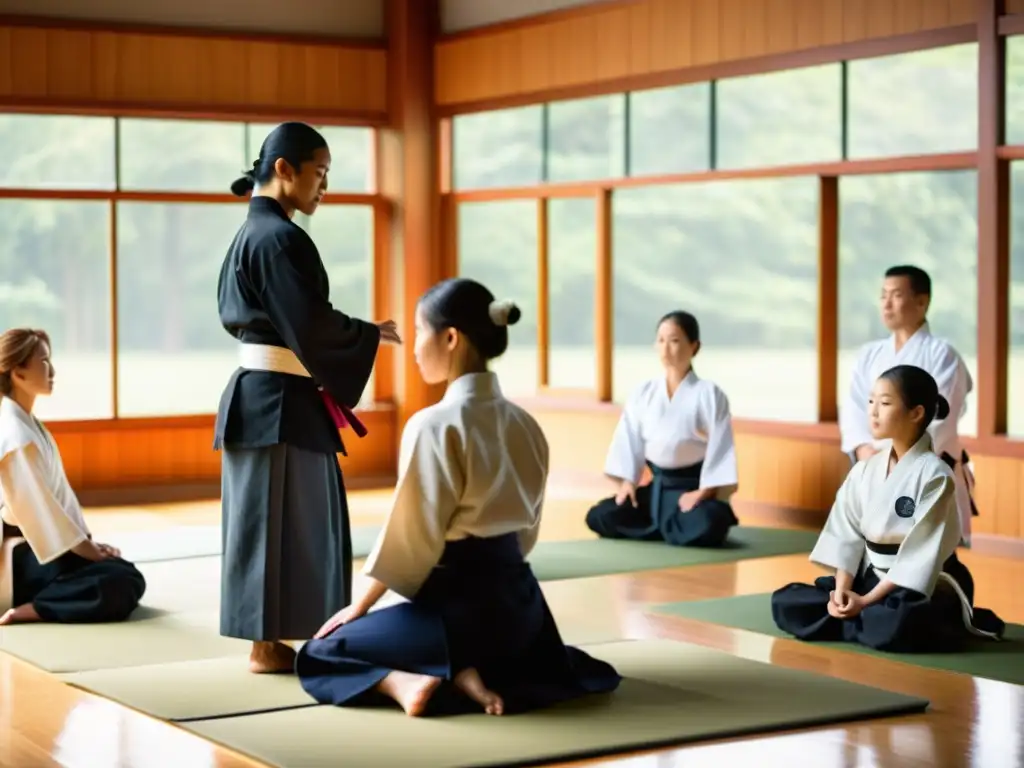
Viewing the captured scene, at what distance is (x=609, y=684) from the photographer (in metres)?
4.12

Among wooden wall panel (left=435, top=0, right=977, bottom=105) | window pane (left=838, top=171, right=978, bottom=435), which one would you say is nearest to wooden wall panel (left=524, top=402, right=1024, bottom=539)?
window pane (left=838, top=171, right=978, bottom=435)

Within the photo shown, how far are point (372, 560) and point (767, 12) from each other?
464cm

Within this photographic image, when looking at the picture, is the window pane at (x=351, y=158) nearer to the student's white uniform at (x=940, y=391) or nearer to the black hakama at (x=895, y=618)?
the student's white uniform at (x=940, y=391)

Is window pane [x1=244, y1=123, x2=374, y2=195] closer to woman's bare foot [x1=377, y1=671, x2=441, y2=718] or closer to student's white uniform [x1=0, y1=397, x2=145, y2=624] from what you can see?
student's white uniform [x1=0, y1=397, x2=145, y2=624]

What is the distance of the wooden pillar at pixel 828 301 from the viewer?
774 cm

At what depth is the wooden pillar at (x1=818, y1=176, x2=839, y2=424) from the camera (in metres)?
7.74

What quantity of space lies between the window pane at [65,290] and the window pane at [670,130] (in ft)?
9.27

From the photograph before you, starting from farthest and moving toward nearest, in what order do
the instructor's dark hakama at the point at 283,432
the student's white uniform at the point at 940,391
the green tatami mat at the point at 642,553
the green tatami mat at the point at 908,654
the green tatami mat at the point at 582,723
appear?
the green tatami mat at the point at 642,553
the student's white uniform at the point at 940,391
the green tatami mat at the point at 908,654
the instructor's dark hakama at the point at 283,432
the green tatami mat at the point at 582,723

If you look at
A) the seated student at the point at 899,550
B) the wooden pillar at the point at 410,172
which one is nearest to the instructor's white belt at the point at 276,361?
the seated student at the point at 899,550

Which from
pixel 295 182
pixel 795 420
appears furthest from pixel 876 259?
pixel 295 182

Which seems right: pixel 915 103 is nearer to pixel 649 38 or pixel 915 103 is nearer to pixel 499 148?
pixel 649 38

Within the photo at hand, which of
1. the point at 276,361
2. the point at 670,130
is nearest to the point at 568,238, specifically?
the point at 670,130

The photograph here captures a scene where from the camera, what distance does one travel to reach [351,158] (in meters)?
9.68

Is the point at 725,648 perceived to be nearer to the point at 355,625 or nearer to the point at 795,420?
the point at 355,625
